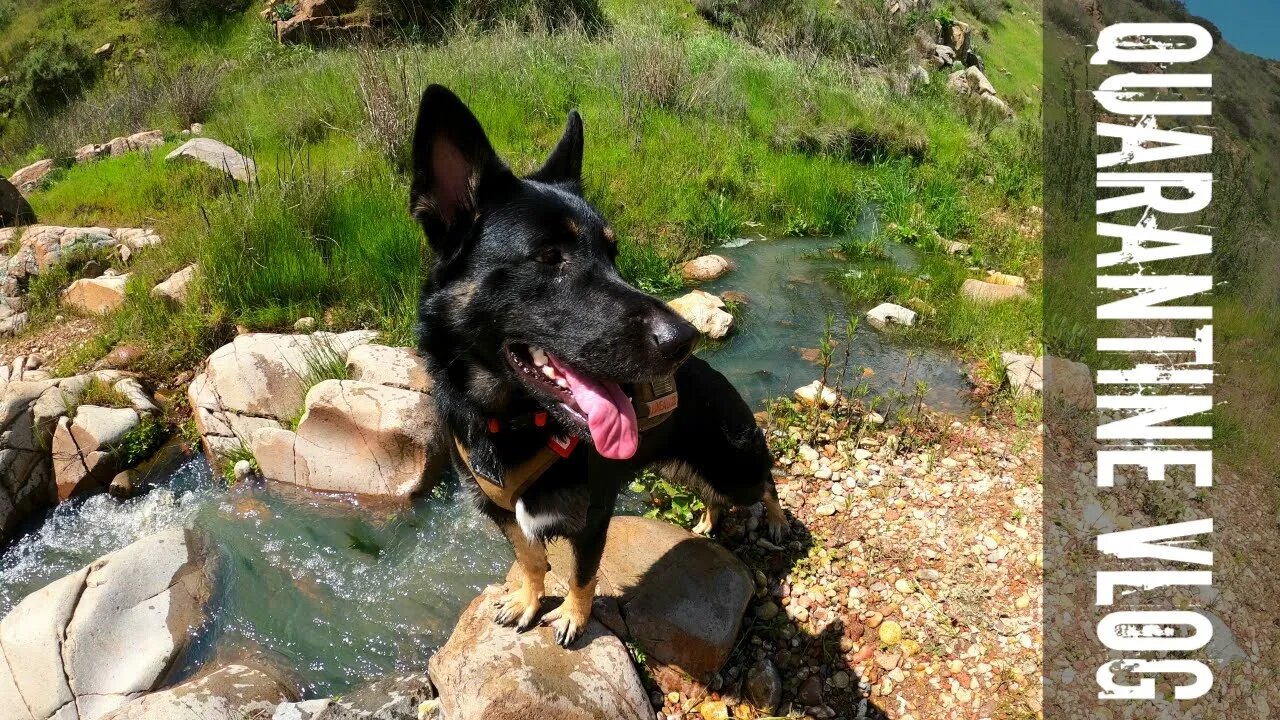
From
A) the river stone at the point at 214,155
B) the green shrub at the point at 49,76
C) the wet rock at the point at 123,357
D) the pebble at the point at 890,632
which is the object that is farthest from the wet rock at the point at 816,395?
the green shrub at the point at 49,76

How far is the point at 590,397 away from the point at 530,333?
1.05 ft

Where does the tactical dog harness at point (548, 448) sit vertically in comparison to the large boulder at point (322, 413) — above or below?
above

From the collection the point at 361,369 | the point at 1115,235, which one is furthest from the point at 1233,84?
the point at 361,369

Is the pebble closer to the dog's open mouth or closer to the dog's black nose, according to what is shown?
the dog's open mouth

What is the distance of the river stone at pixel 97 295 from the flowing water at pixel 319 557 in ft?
7.26

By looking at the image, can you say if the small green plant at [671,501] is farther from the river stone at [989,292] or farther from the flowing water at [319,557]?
the river stone at [989,292]

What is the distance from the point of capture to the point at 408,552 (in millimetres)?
3963

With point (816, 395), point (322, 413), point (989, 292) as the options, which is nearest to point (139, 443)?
point (322, 413)

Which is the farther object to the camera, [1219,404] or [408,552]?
[1219,404]

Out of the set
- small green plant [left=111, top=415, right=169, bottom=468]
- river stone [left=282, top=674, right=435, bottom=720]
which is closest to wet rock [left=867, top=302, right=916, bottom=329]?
river stone [left=282, top=674, right=435, bottom=720]

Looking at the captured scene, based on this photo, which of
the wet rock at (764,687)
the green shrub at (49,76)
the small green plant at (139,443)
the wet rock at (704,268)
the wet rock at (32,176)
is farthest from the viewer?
the green shrub at (49,76)

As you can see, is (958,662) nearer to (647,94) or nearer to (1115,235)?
(1115,235)

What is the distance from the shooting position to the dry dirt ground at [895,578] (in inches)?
115

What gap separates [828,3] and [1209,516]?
80.8 ft
